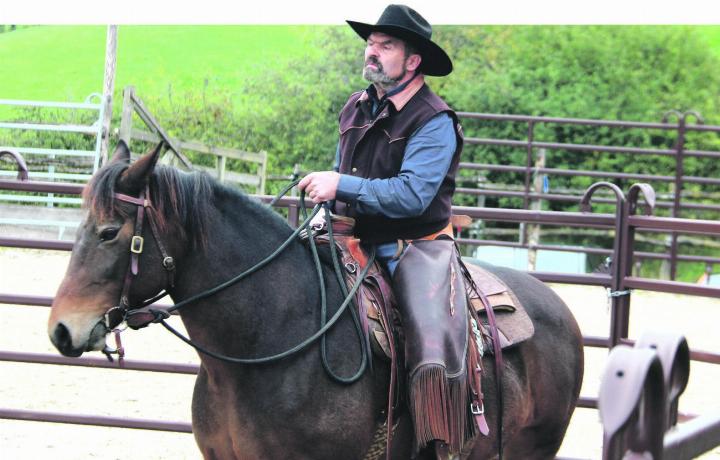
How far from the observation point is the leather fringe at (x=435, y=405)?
3.43 metres

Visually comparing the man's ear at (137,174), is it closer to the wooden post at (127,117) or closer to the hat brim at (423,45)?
the hat brim at (423,45)

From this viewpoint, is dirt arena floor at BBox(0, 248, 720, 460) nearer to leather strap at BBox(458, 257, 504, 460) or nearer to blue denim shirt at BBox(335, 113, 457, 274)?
leather strap at BBox(458, 257, 504, 460)

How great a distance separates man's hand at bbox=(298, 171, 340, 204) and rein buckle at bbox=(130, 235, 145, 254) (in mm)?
611

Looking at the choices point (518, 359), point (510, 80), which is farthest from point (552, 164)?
point (518, 359)

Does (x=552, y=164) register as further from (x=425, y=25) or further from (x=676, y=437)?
(x=676, y=437)

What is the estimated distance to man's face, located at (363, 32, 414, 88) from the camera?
3.71 metres

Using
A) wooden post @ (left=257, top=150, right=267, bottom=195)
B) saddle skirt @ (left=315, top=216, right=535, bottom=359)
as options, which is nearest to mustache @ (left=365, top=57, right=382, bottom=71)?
saddle skirt @ (left=315, top=216, right=535, bottom=359)

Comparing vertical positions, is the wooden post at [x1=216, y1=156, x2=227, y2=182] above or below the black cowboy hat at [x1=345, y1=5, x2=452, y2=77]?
below

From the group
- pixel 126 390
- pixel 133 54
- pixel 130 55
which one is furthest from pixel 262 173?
pixel 133 54

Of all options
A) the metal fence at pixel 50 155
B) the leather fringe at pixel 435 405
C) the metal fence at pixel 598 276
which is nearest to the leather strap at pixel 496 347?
the leather fringe at pixel 435 405

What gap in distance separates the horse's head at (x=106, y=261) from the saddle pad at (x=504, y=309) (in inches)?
51.4

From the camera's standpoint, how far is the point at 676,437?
1.50 meters

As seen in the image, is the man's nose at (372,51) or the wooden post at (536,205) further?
the wooden post at (536,205)
